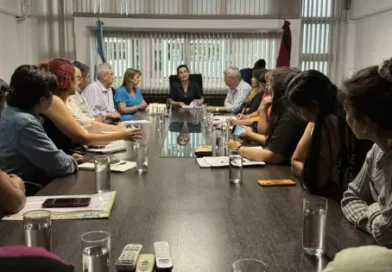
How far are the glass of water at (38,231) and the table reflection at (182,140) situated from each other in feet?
4.51

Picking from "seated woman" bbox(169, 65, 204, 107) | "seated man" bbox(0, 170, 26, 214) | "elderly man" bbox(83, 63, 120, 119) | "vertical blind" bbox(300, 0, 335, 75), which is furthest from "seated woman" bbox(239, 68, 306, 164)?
"vertical blind" bbox(300, 0, 335, 75)

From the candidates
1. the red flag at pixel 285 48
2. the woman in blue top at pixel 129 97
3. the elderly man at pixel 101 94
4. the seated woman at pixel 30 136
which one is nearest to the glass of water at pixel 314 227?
the seated woman at pixel 30 136

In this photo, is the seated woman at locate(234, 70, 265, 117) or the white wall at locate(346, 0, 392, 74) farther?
the white wall at locate(346, 0, 392, 74)

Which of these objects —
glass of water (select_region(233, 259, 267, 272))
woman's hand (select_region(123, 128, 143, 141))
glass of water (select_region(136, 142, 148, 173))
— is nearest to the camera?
glass of water (select_region(233, 259, 267, 272))

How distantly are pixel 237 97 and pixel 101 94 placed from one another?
173 centimetres

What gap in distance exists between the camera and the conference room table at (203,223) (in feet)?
3.99

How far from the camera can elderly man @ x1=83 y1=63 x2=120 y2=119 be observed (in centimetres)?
536

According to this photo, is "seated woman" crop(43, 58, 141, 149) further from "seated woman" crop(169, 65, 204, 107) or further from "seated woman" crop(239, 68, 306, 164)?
"seated woman" crop(169, 65, 204, 107)

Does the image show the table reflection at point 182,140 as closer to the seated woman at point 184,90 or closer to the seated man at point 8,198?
the seated man at point 8,198

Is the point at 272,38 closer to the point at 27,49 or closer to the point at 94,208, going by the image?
the point at 27,49

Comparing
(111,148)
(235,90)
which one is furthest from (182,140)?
(235,90)

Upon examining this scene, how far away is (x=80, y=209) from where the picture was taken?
1571mm

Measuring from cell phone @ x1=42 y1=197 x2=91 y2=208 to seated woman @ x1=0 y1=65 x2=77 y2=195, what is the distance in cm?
46

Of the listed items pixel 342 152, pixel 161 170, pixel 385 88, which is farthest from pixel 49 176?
pixel 385 88
